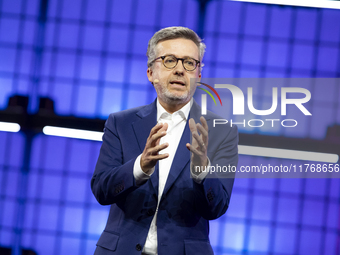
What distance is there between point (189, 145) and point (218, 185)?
31cm

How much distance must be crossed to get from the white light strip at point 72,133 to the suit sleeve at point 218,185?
196 cm

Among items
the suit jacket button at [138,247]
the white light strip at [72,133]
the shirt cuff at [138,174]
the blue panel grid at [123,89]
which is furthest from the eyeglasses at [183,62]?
the white light strip at [72,133]

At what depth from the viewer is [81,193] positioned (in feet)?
11.7

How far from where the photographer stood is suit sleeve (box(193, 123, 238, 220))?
5.38ft

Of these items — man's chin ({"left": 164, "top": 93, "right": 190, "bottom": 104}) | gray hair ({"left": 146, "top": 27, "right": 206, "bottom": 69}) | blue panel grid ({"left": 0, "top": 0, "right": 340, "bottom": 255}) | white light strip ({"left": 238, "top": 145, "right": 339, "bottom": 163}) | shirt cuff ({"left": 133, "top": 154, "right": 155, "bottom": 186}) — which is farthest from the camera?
blue panel grid ({"left": 0, "top": 0, "right": 340, "bottom": 255})

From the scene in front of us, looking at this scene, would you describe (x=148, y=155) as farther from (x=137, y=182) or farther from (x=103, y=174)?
(x=103, y=174)

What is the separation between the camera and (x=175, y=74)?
1.99m

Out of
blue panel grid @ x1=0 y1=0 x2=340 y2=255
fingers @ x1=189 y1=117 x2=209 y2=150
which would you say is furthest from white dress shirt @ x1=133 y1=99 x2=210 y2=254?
blue panel grid @ x1=0 y1=0 x2=340 y2=255

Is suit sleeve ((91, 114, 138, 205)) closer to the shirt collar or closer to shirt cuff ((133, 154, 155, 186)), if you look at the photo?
shirt cuff ((133, 154, 155, 186))

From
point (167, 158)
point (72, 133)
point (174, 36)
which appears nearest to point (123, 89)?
point (72, 133)

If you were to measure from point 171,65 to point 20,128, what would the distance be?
2271 millimetres

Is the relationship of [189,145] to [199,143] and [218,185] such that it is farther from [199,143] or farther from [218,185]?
[218,185]

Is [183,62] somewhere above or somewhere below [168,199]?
above

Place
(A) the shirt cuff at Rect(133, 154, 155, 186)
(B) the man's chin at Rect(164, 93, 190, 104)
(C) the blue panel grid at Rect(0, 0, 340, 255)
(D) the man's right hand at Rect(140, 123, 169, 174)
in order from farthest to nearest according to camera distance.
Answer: (C) the blue panel grid at Rect(0, 0, 340, 255), (B) the man's chin at Rect(164, 93, 190, 104), (A) the shirt cuff at Rect(133, 154, 155, 186), (D) the man's right hand at Rect(140, 123, 169, 174)
